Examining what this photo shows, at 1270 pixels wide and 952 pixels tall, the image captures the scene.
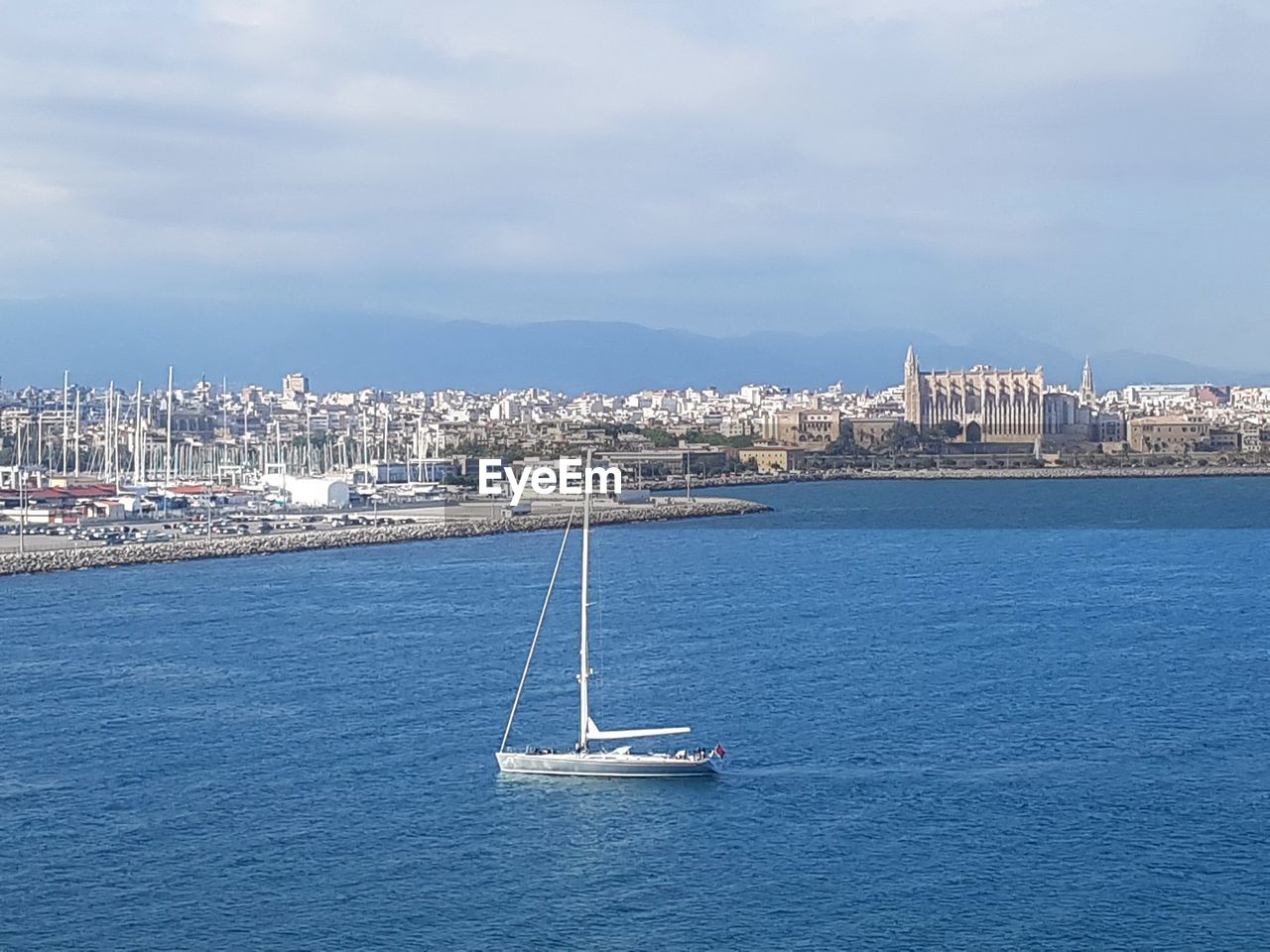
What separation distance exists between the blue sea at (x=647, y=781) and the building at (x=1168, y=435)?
41462 mm

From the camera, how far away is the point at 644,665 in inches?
587

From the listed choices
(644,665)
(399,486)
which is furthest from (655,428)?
(644,665)

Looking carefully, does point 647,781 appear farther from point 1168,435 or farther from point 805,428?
point 1168,435

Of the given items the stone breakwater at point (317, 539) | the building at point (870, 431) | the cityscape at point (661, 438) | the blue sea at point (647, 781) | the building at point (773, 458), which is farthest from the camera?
the building at point (870, 431)

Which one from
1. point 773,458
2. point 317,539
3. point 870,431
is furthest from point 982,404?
point 317,539

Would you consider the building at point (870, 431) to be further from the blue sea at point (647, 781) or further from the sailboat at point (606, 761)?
the sailboat at point (606, 761)

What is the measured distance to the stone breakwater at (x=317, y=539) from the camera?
23.8m

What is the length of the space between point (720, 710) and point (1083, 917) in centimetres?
453

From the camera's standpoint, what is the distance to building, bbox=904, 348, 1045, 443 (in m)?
62.5

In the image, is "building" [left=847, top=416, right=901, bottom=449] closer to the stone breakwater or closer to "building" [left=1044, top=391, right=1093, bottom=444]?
"building" [left=1044, top=391, right=1093, bottom=444]

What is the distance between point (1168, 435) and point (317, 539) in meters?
39.9

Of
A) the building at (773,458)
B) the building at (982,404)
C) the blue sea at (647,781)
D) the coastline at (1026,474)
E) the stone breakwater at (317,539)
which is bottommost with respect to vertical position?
the blue sea at (647,781)

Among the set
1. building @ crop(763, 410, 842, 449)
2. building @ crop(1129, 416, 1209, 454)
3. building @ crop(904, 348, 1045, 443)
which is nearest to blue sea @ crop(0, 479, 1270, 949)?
building @ crop(763, 410, 842, 449)

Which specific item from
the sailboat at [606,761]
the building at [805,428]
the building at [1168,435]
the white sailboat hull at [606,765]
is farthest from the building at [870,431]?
the white sailboat hull at [606,765]
